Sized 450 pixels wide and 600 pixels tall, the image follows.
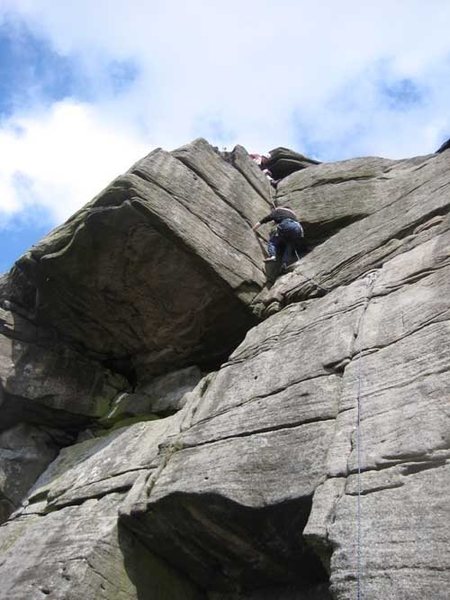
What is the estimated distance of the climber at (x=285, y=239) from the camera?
1296cm

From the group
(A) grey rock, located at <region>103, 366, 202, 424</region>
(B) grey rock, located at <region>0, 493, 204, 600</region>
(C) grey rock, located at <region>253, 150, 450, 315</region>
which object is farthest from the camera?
(A) grey rock, located at <region>103, 366, 202, 424</region>

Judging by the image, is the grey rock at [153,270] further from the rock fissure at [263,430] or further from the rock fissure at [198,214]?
the rock fissure at [263,430]

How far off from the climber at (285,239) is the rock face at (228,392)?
45 centimetres

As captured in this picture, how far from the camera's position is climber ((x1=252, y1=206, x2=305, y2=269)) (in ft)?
42.5

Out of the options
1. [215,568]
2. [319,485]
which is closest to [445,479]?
[319,485]

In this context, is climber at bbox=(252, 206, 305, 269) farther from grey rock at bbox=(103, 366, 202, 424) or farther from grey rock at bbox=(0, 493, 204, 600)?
grey rock at bbox=(0, 493, 204, 600)

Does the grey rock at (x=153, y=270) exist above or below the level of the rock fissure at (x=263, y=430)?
above

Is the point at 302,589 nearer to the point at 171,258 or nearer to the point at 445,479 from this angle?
the point at 445,479

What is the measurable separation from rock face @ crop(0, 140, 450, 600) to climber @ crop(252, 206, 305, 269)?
454mm

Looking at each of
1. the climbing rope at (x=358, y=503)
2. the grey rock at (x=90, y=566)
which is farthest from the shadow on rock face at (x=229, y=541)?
the climbing rope at (x=358, y=503)

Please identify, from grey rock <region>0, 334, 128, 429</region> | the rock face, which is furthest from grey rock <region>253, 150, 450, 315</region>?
grey rock <region>0, 334, 128, 429</region>

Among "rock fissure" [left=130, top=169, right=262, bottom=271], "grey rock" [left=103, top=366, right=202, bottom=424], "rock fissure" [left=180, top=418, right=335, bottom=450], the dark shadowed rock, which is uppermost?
the dark shadowed rock

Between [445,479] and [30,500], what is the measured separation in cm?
799

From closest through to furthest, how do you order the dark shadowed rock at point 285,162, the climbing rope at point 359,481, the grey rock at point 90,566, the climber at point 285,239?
the climbing rope at point 359,481 < the grey rock at point 90,566 < the climber at point 285,239 < the dark shadowed rock at point 285,162
